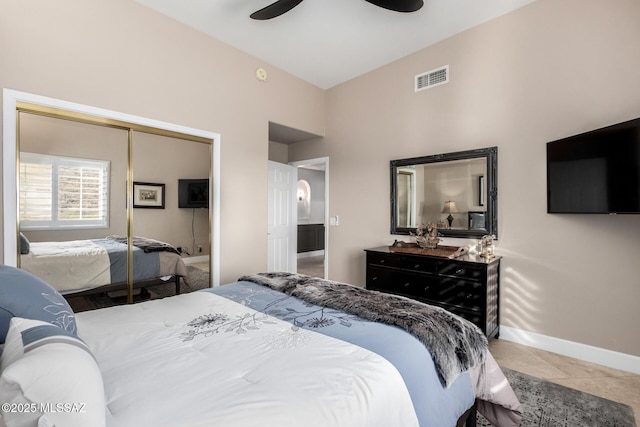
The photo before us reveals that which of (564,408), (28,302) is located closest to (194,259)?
(28,302)

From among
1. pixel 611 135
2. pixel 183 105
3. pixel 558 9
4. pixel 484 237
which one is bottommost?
pixel 484 237

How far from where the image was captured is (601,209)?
2.32 metres

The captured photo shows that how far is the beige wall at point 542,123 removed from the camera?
250 centimetres

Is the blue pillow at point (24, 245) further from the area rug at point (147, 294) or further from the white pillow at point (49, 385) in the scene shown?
the white pillow at point (49, 385)

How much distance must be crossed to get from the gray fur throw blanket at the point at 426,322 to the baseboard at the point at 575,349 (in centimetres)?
181

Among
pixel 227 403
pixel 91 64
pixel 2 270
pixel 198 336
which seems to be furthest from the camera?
pixel 91 64

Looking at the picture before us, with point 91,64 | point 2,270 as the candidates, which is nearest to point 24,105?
point 91,64

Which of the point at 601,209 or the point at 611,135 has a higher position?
the point at 611,135

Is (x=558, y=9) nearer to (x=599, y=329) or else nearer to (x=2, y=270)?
(x=599, y=329)

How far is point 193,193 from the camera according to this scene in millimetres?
3322

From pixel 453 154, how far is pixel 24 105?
12.6 ft

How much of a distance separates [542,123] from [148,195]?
3.76 m

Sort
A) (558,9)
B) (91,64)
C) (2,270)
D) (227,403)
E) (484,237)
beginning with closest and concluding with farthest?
(227,403) → (2,270) → (91,64) → (558,9) → (484,237)

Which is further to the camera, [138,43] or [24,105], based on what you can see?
[138,43]
